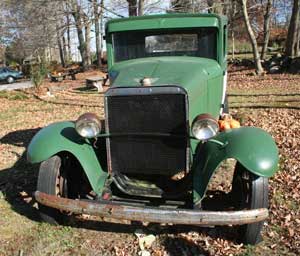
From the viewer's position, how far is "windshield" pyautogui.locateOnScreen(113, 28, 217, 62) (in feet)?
18.5

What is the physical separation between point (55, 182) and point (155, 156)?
1083mm

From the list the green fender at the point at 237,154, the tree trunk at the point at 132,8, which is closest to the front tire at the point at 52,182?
the green fender at the point at 237,154

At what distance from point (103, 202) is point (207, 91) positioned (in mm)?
1935

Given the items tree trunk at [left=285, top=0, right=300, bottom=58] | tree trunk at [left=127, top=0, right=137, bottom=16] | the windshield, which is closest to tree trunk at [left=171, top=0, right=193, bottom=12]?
tree trunk at [left=127, top=0, right=137, bottom=16]

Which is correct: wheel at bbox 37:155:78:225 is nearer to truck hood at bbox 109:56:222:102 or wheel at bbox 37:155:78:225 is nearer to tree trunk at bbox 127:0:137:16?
truck hood at bbox 109:56:222:102

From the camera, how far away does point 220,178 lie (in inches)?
227

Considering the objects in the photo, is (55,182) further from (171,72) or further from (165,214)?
(171,72)

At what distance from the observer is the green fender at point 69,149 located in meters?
4.40

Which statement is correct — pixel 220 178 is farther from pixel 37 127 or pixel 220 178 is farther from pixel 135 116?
pixel 37 127

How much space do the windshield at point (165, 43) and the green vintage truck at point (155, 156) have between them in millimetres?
606

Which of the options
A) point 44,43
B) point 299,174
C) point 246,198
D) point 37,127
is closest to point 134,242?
point 246,198

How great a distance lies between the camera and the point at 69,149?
4430 mm

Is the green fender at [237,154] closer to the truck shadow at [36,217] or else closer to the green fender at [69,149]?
the truck shadow at [36,217]

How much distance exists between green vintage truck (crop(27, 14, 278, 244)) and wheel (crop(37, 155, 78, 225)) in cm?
1
